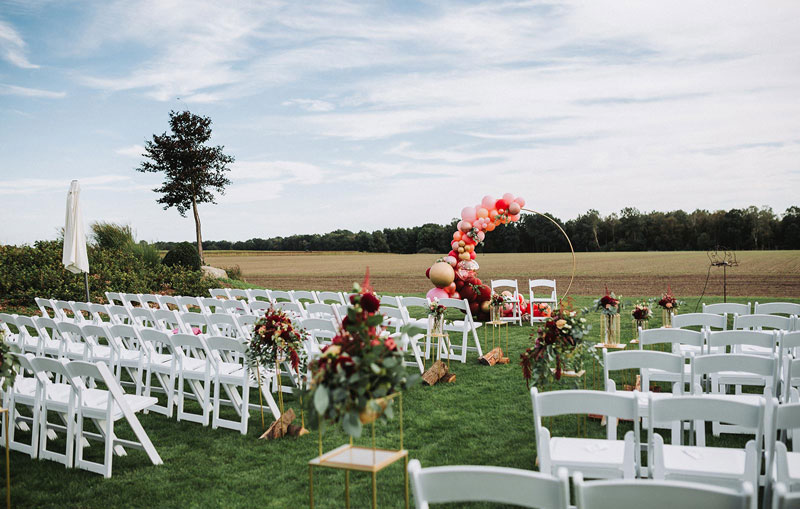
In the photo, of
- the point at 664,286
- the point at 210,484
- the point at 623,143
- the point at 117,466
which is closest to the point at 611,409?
the point at 210,484

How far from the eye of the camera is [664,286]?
2525 cm

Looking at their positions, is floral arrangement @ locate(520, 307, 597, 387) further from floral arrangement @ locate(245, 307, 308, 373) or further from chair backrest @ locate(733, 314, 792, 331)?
chair backrest @ locate(733, 314, 792, 331)

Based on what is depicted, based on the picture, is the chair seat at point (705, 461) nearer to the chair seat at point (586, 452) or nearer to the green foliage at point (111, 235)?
the chair seat at point (586, 452)

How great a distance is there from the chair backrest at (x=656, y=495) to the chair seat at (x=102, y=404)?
3.79 m

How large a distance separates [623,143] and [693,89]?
11.8 metres

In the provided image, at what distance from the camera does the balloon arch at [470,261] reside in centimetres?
1281

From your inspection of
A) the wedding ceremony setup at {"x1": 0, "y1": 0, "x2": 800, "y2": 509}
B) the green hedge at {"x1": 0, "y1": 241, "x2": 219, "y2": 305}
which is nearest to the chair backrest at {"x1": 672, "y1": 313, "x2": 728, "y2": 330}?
the wedding ceremony setup at {"x1": 0, "y1": 0, "x2": 800, "y2": 509}

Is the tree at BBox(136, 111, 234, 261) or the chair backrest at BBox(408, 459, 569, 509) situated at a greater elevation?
the tree at BBox(136, 111, 234, 261)

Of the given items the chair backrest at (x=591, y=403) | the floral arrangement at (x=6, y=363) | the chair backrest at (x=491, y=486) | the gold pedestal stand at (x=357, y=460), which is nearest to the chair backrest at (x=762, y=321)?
the chair backrest at (x=591, y=403)

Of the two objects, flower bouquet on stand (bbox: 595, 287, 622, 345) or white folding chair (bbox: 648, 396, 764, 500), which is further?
flower bouquet on stand (bbox: 595, 287, 622, 345)

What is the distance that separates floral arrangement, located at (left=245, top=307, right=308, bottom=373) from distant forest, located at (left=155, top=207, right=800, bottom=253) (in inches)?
1989

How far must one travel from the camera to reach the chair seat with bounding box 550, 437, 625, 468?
3.51 meters

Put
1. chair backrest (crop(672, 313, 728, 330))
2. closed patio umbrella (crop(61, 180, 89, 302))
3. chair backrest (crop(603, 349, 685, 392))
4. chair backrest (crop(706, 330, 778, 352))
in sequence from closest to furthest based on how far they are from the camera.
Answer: chair backrest (crop(603, 349, 685, 392)) → chair backrest (crop(706, 330, 778, 352)) → chair backrest (crop(672, 313, 728, 330)) → closed patio umbrella (crop(61, 180, 89, 302))

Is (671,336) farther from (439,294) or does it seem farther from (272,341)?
(439,294)
